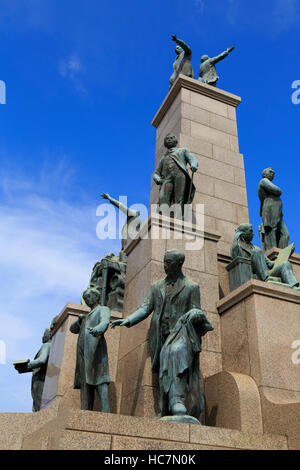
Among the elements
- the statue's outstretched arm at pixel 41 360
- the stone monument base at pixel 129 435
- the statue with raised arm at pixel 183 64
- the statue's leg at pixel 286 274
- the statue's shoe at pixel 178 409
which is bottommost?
the stone monument base at pixel 129 435

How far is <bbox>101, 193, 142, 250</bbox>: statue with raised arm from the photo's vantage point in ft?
50.2

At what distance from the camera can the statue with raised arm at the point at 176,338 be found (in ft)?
22.9

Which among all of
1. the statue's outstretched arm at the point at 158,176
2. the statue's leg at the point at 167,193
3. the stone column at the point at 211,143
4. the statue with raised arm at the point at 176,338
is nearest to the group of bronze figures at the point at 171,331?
the statue with raised arm at the point at 176,338

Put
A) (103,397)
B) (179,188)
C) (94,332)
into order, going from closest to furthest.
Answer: (94,332), (103,397), (179,188)

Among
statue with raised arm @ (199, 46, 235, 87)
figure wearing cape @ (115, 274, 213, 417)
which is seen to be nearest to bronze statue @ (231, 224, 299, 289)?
figure wearing cape @ (115, 274, 213, 417)

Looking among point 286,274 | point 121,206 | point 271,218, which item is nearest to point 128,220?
point 121,206

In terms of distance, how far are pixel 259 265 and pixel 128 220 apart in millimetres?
6293

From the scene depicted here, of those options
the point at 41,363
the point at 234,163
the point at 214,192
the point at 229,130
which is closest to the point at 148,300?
the point at 41,363

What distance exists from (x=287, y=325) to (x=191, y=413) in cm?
248

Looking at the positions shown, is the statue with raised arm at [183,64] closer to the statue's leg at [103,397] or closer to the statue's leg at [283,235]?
the statue's leg at [283,235]

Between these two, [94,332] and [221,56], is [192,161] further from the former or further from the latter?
[221,56]

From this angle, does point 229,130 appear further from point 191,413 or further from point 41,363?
point 191,413

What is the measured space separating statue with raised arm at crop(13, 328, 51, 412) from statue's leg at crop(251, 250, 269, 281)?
535 cm

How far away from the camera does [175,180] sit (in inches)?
487
